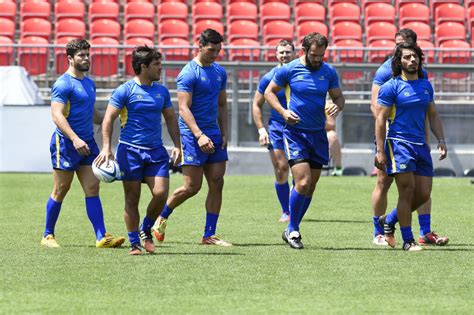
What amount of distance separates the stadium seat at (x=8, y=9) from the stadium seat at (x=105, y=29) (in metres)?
1.71

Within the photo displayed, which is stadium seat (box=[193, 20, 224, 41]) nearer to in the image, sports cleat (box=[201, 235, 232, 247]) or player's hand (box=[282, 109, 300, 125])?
sports cleat (box=[201, 235, 232, 247])

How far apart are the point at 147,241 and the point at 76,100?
1410mm

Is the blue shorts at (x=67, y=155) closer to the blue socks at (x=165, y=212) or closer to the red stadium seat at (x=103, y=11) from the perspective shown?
the blue socks at (x=165, y=212)

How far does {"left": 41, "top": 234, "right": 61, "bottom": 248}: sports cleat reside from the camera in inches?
441

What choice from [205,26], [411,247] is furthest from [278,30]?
[411,247]


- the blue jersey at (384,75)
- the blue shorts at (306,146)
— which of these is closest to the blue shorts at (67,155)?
the blue shorts at (306,146)

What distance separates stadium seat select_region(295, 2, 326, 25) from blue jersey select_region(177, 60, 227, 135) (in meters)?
14.7

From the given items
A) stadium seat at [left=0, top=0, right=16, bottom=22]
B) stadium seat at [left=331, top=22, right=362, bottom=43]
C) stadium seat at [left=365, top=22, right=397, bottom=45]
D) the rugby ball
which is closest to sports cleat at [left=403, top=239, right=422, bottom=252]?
the rugby ball

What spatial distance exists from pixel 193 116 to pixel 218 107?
385 mm

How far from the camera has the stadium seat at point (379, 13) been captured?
84.9 ft

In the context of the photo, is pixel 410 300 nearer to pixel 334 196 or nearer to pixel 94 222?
pixel 94 222

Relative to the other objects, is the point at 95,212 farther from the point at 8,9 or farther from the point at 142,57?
the point at 8,9

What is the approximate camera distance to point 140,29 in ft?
83.4

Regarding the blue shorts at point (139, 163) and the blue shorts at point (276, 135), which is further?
the blue shorts at point (276, 135)
